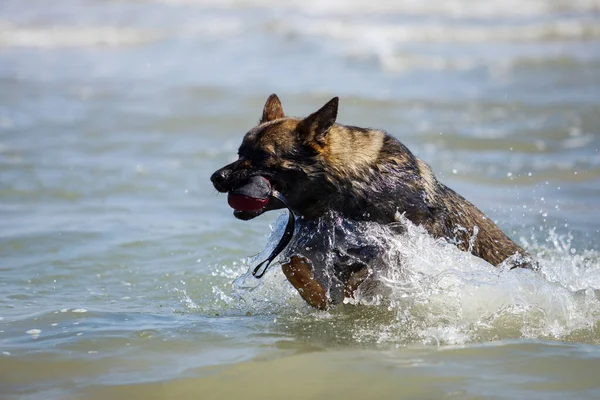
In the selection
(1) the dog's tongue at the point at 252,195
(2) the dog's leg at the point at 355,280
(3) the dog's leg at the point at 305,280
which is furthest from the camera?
(2) the dog's leg at the point at 355,280

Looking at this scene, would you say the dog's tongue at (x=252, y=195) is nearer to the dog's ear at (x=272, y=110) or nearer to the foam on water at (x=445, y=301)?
the foam on water at (x=445, y=301)

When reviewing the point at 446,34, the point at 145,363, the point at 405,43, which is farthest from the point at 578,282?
the point at 446,34

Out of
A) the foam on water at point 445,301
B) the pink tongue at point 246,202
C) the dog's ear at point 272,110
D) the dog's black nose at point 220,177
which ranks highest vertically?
the dog's ear at point 272,110

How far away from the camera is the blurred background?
5324 millimetres

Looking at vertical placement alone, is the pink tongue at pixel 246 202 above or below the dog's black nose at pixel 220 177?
below

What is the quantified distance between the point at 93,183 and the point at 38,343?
14.8 feet

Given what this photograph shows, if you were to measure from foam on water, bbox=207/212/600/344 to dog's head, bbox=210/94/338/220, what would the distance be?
0.43m

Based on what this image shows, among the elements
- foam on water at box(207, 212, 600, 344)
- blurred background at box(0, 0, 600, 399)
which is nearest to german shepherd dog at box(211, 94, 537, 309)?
foam on water at box(207, 212, 600, 344)

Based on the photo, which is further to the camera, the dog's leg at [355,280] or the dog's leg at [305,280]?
the dog's leg at [355,280]

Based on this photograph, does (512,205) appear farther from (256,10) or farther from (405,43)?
(256,10)

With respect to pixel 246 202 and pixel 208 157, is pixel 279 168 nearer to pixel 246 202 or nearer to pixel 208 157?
pixel 246 202

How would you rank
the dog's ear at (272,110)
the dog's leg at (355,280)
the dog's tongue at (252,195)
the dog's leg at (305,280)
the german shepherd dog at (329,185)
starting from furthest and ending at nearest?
the dog's ear at (272,110), the dog's leg at (355,280), the dog's leg at (305,280), the german shepherd dog at (329,185), the dog's tongue at (252,195)

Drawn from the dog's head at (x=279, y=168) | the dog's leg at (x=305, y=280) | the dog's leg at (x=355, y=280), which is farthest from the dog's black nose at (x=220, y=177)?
the dog's leg at (x=355, y=280)

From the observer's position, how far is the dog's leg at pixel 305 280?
5488 mm
